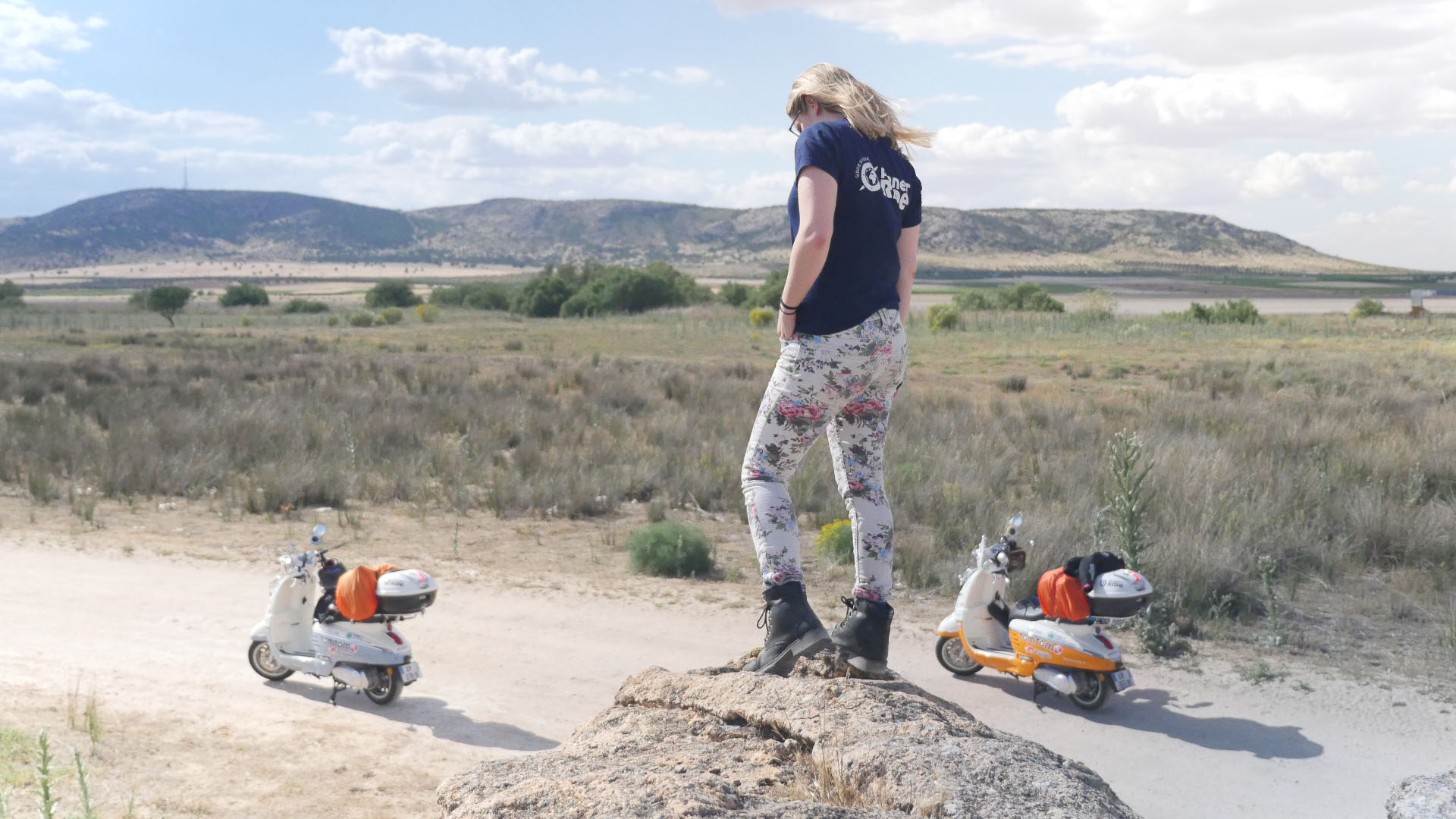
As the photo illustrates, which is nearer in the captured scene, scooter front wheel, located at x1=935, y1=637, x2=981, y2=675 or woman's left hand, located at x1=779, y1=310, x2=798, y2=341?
woman's left hand, located at x1=779, y1=310, x2=798, y2=341

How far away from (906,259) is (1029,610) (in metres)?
2.20

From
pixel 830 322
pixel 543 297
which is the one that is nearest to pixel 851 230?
pixel 830 322

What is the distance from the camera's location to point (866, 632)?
4.13m

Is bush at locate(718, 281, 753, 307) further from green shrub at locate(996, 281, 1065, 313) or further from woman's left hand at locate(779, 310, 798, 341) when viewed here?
woman's left hand at locate(779, 310, 798, 341)

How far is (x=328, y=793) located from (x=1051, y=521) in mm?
5823

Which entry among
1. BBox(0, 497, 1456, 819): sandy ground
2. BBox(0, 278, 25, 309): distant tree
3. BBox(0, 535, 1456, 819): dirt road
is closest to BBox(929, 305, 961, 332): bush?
BBox(0, 497, 1456, 819): sandy ground

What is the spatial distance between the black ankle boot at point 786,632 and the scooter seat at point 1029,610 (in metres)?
1.98

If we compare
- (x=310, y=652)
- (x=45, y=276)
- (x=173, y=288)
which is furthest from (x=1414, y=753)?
(x=45, y=276)

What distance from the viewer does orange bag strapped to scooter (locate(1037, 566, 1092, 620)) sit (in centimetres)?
532

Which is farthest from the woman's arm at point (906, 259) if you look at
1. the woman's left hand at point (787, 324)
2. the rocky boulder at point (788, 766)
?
the rocky boulder at point (788, 766)

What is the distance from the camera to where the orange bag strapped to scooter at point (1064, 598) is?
210 inches

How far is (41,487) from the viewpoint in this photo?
34.6ft

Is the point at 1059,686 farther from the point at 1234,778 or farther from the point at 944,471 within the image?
the point at 944,471

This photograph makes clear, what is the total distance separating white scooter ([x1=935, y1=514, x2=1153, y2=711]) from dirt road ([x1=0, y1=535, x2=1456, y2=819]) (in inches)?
5.8
